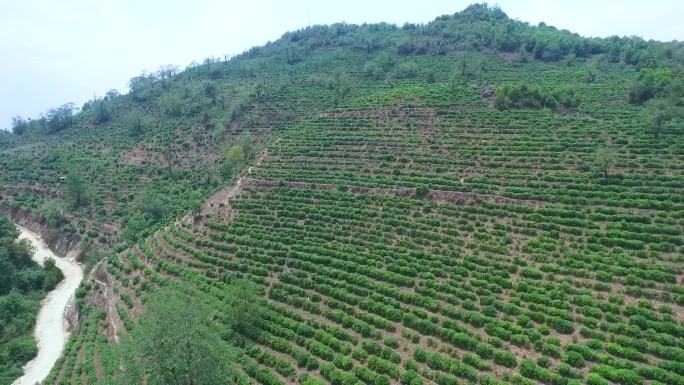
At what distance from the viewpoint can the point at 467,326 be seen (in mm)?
34000

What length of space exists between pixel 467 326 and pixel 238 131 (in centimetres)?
Result: 7455

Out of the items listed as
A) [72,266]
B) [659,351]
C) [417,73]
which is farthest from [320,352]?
[417,73]

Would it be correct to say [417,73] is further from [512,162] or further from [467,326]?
[467,326]

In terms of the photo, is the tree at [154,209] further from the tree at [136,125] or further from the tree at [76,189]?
the tree at [136,125]

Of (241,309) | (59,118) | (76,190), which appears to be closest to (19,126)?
(59,118)

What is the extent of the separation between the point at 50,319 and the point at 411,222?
159ft

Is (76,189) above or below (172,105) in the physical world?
below

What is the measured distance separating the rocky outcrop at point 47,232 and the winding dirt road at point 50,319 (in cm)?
106

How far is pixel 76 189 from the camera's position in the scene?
255 ft

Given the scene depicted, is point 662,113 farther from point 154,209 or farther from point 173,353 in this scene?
point 154,209

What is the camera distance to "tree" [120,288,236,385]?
26641mm

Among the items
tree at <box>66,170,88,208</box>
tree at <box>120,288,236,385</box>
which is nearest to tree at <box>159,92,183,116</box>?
tree at <box>66,170,88,208</box>

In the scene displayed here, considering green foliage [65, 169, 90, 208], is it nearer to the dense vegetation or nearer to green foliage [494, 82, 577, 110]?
the dense vegetation

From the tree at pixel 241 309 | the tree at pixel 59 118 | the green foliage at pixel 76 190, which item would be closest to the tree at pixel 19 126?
the tree at pixel 59 118
